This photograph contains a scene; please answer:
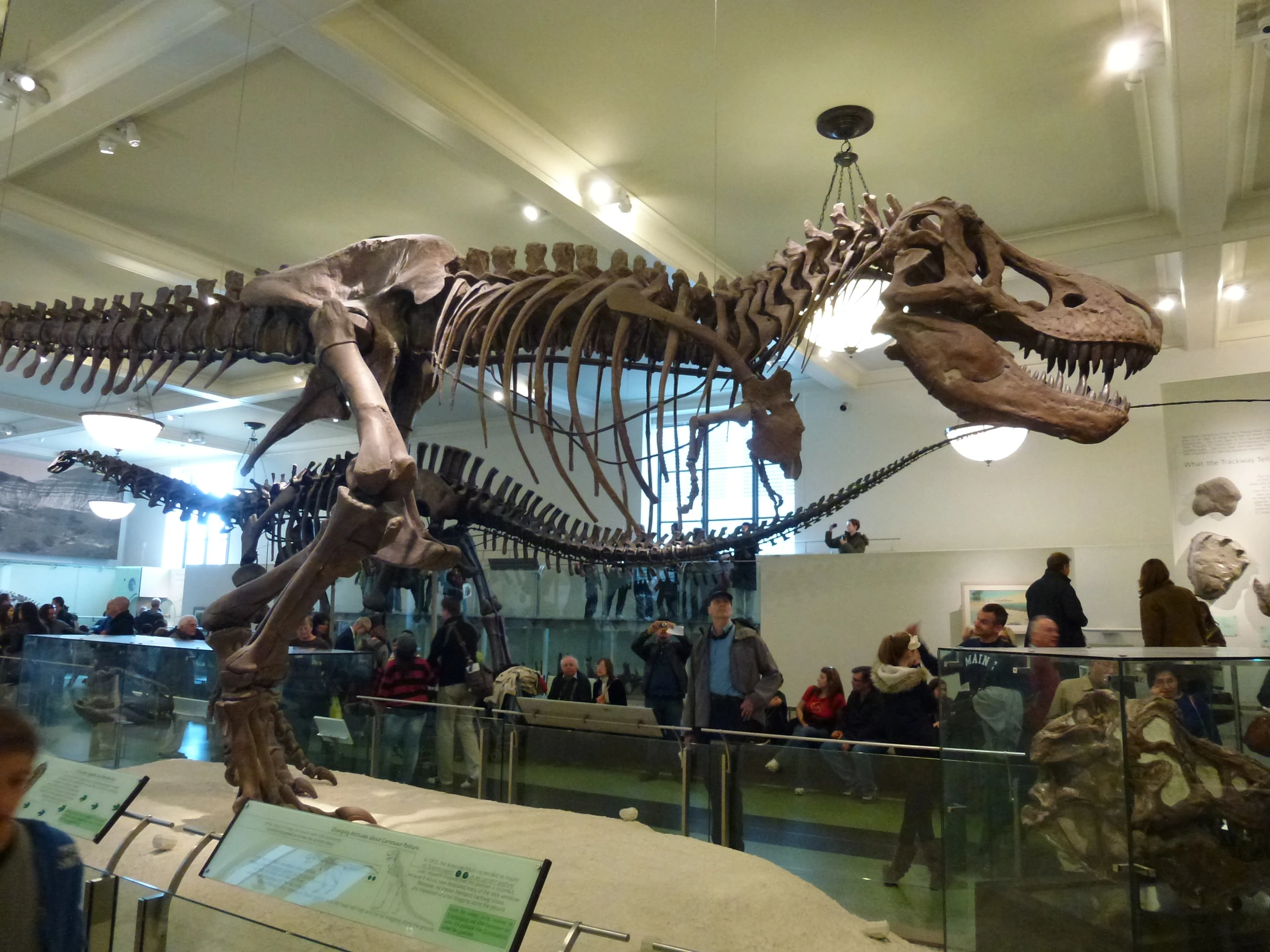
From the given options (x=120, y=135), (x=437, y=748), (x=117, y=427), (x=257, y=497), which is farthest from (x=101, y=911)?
(x=257, y=497)

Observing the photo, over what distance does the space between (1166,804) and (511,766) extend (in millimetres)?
2905

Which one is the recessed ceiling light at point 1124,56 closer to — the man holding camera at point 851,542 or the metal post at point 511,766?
the metal post at point 511,766

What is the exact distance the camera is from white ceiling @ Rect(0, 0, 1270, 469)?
4375 millimetres

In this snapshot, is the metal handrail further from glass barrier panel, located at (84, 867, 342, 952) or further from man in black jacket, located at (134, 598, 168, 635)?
man in black jacket, located at (134, 598, 168, 635)

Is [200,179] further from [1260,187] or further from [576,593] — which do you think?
[1260,187]

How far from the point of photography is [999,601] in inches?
301

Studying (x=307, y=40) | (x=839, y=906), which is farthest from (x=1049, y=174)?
(x=839, y=906)

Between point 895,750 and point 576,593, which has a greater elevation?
point 576,593

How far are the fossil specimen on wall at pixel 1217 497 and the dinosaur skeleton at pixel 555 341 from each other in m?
5.24

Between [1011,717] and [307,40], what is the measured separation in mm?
4156

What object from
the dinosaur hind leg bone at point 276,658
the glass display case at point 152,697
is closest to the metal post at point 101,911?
the dinosaur hind leg bone at point 276,658

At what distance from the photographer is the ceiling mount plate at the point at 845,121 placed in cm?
510

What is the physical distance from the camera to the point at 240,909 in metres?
2.59

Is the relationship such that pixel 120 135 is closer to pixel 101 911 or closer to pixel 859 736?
pixel 101 911
